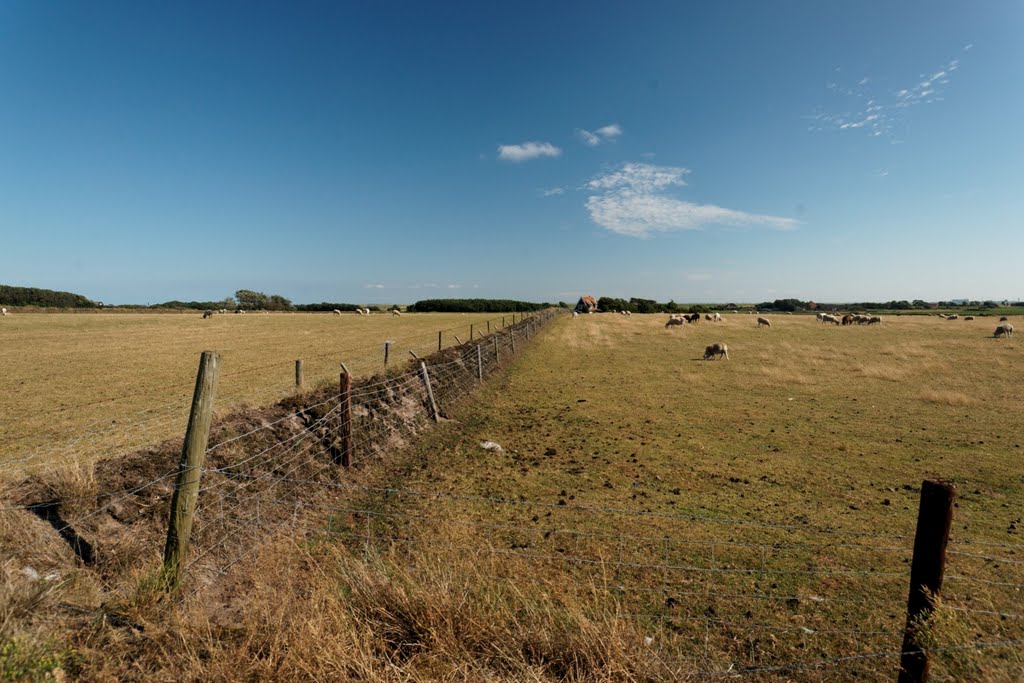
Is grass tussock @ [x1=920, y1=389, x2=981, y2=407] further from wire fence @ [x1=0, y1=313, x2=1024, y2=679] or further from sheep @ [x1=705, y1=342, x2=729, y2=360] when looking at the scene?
wire fence @ [x1=0, y1=313, x2=1024, y2=679]

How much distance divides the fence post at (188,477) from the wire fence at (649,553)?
18cm

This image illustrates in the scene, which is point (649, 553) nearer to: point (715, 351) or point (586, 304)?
point (715, 351)

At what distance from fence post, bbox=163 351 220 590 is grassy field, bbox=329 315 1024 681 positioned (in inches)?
77.9

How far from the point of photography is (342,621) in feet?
11.1

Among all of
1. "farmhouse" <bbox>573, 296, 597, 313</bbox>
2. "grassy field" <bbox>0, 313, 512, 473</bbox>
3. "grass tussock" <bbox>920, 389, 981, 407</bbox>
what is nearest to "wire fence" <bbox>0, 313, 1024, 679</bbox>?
"grassy field" <bbox>0, 313, 512, 473</bbox>

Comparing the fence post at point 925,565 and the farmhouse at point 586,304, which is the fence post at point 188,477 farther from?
the farmhouse at point 586,304

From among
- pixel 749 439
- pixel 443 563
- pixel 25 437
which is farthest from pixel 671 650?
pixel 25 437

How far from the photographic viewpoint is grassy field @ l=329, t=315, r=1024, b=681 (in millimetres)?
4344

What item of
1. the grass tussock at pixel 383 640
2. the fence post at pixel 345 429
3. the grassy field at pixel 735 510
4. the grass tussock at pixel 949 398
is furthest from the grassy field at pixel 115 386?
the grass tussock at pixel 949 398

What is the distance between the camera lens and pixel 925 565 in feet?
10.5

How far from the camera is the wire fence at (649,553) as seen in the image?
14.0ft

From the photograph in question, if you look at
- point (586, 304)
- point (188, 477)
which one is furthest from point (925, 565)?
point (586, 304)

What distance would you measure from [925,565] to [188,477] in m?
5.70

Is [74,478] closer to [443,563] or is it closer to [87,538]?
[87,538]
